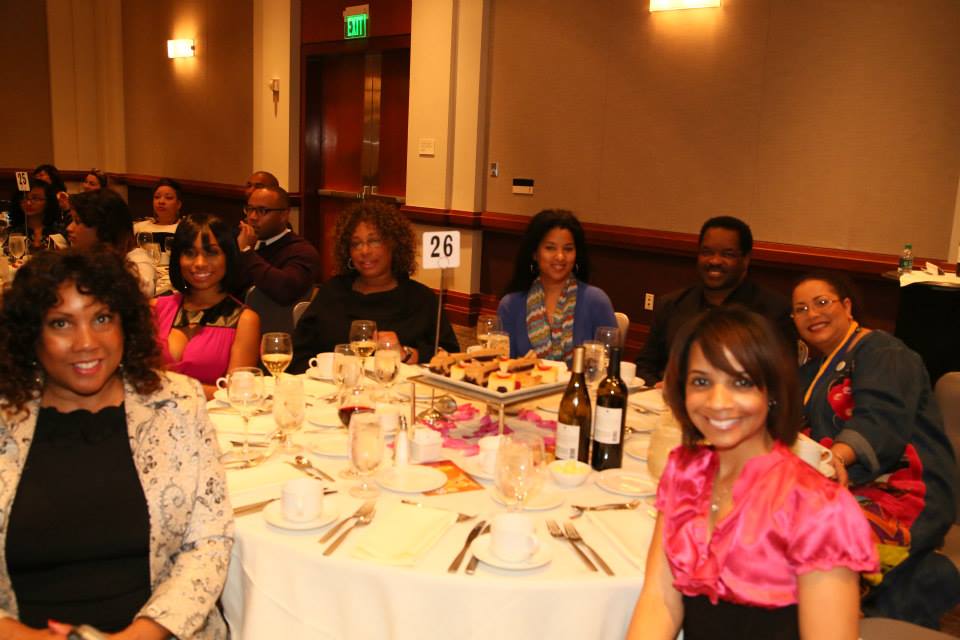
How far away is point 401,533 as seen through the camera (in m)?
1.78

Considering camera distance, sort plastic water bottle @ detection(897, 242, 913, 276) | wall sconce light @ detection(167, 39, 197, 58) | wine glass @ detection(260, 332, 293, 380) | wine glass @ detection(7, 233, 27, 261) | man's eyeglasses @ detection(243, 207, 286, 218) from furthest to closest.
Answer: wall sconce light @ detection(167, 39, 197, 58) < wine glass @ detection(7, 233, 27, 261) < man's eyeglasses @ detection(243, 207, 286, 218) < plastic water bottle @ detection(897, 242, 913, 276) < wine glass @ detection(260, 332, 293, 380)

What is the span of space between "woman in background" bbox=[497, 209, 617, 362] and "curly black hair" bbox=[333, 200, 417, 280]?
513 mm

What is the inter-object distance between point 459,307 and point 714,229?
4.08m

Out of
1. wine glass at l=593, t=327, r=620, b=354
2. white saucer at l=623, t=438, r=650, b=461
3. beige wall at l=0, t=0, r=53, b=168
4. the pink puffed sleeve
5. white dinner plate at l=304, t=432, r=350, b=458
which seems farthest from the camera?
beige wall at l=0, t=0, r=53, b=168

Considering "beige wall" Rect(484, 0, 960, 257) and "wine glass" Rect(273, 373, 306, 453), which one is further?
"beige wall" Rect(484, 0, 960, 257)

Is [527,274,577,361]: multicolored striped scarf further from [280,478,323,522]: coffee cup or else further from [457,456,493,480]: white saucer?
[280,478,323,522]: coffee cup

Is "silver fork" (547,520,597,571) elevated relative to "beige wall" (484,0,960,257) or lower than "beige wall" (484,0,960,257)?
lower

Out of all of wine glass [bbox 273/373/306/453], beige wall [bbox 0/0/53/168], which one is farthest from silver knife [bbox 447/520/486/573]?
beige wall [bbox 0/0/53/168]

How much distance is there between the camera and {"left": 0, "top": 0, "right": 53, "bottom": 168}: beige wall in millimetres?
11156

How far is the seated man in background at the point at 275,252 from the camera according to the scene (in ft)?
15.3

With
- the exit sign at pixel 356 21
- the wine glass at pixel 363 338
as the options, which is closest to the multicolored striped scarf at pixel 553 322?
the wine glass at pixel 363 338

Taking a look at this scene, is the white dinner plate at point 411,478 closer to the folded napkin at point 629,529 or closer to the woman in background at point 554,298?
the folded napkin at point 629,529

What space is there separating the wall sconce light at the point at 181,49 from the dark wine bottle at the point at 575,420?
9.86 metres

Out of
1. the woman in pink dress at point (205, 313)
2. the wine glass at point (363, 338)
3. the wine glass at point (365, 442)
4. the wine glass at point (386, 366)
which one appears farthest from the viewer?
the woman in pink dress at point (205, 313)
